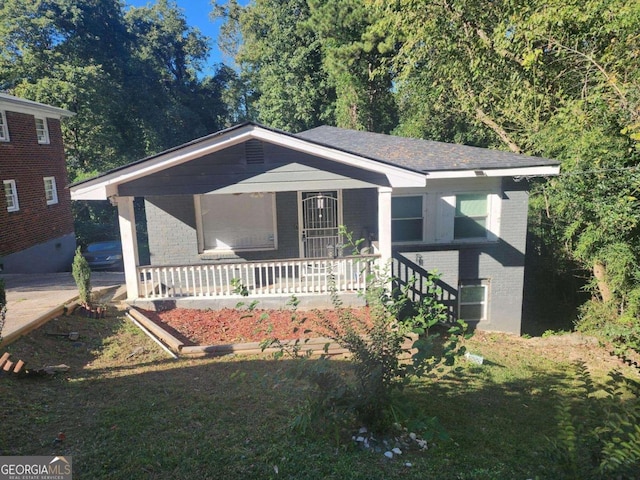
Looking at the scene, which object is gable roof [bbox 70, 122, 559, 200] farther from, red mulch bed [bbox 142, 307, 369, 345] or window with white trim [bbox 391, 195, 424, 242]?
red mulch bed [bbox 142, 307, 369, 345]

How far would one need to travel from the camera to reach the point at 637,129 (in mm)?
7559

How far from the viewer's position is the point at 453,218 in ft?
32.6

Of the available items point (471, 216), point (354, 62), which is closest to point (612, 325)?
point (471, 216)

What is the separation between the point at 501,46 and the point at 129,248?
11.8 m

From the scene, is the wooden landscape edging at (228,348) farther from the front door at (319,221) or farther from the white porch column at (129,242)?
the front door at (319,221)

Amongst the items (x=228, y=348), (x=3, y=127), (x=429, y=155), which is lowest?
(x=228, y=348)

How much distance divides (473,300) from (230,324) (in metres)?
6.21

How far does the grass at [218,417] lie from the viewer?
3609 millimetres

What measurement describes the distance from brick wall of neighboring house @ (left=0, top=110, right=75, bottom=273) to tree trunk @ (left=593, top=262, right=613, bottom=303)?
18.0m

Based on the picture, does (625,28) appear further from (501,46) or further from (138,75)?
(138,75)

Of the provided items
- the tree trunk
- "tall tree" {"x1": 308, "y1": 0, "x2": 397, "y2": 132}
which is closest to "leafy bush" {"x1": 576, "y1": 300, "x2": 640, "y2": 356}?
the tree trunk

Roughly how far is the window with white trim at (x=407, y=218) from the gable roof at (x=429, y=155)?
100 centimetres

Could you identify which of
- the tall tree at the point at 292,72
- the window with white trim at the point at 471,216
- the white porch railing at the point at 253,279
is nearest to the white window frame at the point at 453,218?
the window with white trim at the point at 471,216

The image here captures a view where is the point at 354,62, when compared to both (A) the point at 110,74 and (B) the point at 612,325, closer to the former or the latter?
(A) the point at 110,74
